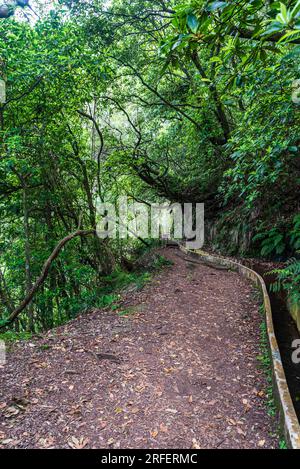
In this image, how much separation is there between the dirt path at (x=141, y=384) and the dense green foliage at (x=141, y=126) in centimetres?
252

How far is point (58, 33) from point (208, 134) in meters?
6.88

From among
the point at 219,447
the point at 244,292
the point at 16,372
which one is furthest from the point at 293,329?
the point at 16,372

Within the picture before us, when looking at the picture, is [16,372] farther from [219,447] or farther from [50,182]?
[50,182]

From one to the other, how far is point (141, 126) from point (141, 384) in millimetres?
11614

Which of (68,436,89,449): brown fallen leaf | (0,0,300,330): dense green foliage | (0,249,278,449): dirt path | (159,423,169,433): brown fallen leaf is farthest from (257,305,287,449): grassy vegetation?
(0,0,300,330): dense green foliage

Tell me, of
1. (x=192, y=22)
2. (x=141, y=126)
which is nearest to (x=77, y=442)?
(x=192, y=22)

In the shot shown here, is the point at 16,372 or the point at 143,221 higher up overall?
the point at 143,221

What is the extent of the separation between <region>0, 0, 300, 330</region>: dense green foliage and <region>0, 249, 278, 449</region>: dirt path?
8.26ft

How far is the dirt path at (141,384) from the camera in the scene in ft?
8.27

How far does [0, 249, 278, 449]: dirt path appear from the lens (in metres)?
2.52

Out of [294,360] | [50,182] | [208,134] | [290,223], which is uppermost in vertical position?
[208,134]

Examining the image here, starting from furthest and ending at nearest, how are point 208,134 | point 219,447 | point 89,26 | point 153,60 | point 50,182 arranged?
point 208,134 < point 153,60 < point 50,182 < point 89,26 < point 219,447

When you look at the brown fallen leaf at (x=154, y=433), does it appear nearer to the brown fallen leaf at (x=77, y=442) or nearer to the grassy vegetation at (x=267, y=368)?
the brown fallen leaf at (x=77, y=442)

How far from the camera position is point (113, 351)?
390cm
